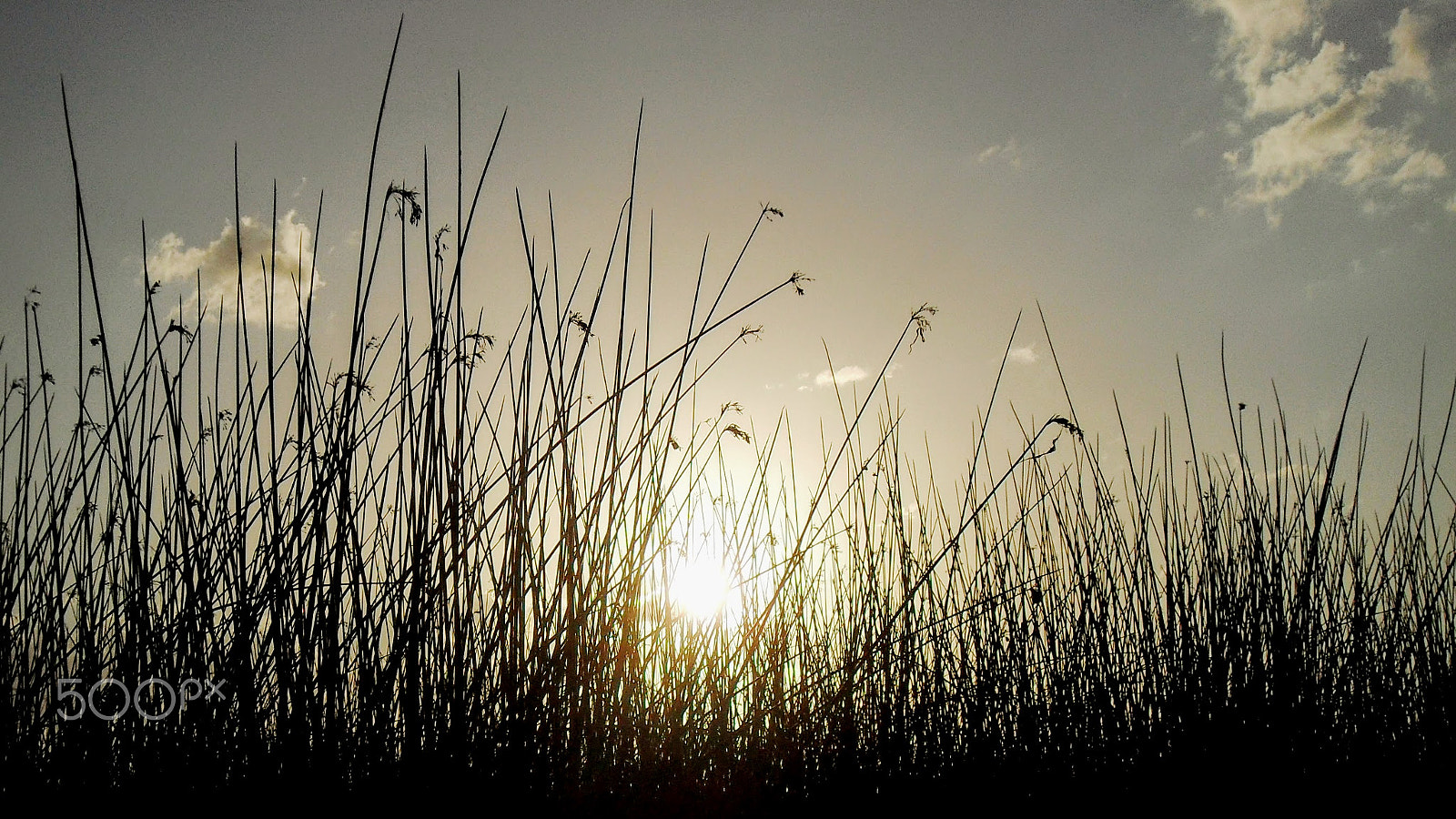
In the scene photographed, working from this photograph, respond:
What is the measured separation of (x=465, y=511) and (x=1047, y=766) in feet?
4.93

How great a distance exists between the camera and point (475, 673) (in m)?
1.10

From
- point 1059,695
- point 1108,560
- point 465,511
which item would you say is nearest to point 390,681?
point 465,511

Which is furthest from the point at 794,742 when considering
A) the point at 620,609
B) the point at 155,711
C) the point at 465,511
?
the point at 155,711

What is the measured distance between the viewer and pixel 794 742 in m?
1.87

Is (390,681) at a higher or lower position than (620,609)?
lower

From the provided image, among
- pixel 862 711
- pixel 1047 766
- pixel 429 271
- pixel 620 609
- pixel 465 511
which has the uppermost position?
pixel 429 271

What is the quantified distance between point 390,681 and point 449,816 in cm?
18

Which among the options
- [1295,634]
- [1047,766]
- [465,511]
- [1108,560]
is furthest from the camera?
[1108,560]

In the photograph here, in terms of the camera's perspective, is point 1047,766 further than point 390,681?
Yes

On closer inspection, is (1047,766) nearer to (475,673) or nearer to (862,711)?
(862,711)

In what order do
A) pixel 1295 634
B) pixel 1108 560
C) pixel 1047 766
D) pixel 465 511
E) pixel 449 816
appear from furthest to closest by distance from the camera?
pixel 1108 560 → pixel 1047 766 → pixel 1295 634 → pixel 465 511 → pixel 449 816

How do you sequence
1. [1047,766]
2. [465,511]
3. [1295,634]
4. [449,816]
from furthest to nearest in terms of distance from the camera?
1. [1047,766]
2. [1295,634]
3. [465,511]
4. [449,816]

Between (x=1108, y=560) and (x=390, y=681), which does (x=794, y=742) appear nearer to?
(x=1108, y=560)

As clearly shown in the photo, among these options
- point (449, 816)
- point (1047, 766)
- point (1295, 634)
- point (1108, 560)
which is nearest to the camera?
Result: point (449, 816)
